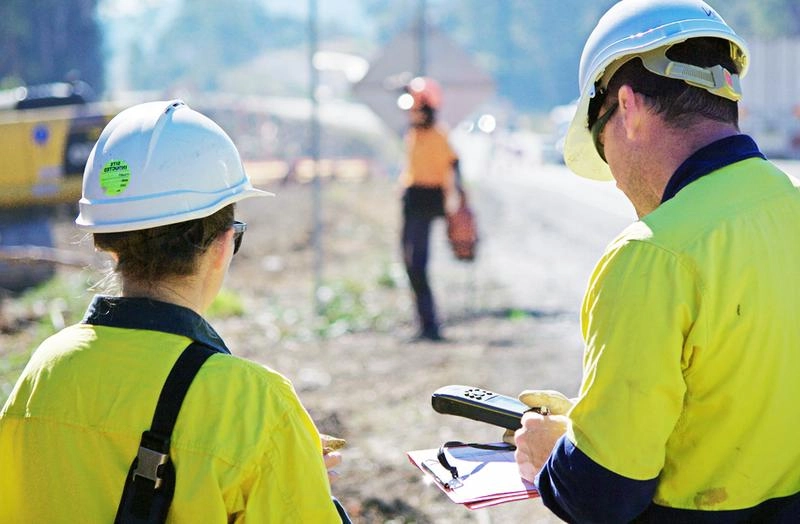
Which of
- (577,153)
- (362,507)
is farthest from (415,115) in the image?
(577,153)

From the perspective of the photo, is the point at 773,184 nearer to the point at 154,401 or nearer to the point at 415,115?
the point at 154,401

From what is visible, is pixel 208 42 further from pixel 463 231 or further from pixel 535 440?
pixel 535 440

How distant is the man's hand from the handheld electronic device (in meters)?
0.11

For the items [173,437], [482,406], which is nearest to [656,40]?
[482,406]

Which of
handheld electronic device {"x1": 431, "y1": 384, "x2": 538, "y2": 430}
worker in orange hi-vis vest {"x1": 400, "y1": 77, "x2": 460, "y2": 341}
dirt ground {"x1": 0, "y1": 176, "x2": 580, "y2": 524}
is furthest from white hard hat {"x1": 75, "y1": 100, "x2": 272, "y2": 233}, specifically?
worker in orange hi-vis vest {"x1": 400, "y1": 77, "x2": 460, "y2": 341}

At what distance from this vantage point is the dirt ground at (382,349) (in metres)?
5.85

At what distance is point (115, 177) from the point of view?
2307 millimetres

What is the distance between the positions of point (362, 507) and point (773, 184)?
3706 mm

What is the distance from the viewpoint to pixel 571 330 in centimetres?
1036

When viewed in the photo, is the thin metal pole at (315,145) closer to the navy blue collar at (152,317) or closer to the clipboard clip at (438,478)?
the clipboard clip at (438,478)

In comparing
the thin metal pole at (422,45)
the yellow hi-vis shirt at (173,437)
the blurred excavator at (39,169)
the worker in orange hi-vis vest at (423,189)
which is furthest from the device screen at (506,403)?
the blurred excavator at (39,169)

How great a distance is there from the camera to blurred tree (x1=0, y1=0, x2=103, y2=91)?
4116 centimetres

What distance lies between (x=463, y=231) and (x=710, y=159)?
8645 millimetres

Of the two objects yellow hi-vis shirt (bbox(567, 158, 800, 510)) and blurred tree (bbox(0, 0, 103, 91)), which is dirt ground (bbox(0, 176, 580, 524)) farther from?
blurred tree (bbox(0, 0, 103, 91))
